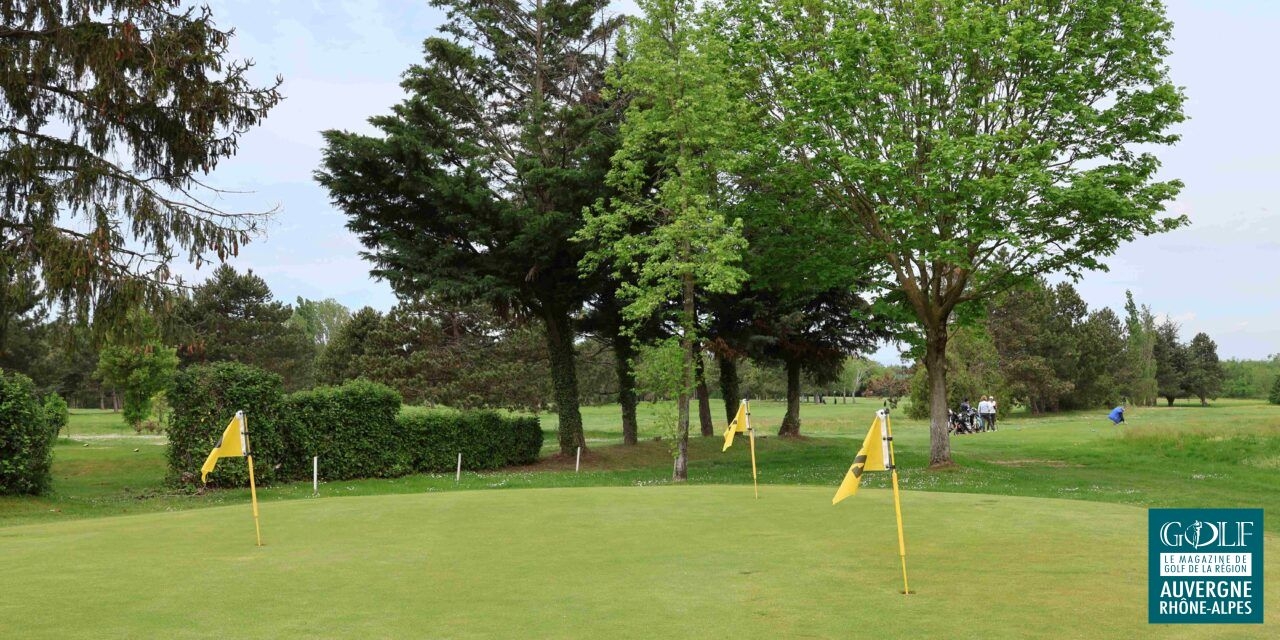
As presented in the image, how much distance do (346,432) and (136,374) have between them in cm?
2688

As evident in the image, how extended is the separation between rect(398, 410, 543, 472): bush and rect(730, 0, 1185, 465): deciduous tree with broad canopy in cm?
1392

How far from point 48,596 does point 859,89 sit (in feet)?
74.9

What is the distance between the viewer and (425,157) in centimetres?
3059

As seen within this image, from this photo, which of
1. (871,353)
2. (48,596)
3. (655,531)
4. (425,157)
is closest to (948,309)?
(871,353)

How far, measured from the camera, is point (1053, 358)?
7694 cm

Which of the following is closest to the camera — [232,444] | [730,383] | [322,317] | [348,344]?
[232,444]

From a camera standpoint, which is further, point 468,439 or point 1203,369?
point 1203,369

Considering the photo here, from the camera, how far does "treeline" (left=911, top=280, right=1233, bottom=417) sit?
61.7 m

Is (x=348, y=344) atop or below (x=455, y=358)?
atop

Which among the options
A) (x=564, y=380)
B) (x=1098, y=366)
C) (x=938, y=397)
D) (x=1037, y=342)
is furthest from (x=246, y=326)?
(x=1098, y=366)

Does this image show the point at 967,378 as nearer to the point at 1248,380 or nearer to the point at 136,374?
the point at 136,374

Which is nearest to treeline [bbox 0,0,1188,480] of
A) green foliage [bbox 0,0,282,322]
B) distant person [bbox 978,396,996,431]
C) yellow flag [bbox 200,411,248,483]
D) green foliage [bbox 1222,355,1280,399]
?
green foliage [bbox 0,0,282,322]

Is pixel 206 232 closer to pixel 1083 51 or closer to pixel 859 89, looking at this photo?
pixel 859 89

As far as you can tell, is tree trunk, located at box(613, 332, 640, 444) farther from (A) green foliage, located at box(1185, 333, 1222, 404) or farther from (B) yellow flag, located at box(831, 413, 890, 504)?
(A) green foliage, located at box(1185, 333, 1222, 404)
